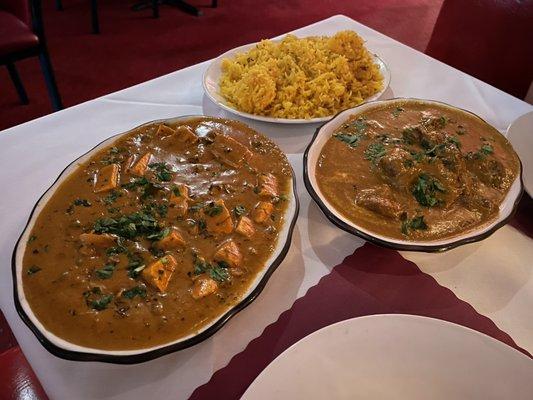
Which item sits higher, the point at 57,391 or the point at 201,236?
the point at 201,236

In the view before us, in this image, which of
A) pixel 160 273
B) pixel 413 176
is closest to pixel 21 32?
pixel 160 273

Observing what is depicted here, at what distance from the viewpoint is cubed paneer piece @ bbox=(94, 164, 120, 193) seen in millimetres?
1169

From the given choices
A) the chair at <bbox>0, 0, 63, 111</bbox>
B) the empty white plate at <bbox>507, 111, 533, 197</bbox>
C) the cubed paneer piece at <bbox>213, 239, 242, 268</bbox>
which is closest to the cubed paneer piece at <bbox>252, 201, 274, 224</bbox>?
the cubed paneer piece at <bbox>213, 239, 242, 268</bbox>

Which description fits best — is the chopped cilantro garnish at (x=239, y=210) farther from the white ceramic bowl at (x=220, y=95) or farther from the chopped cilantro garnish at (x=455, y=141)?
the chopped cilantro garnish at (x=455, y=141)

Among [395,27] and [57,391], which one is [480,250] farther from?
[395,27]

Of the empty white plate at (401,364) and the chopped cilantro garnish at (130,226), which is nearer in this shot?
the empty white plate at (401,364)

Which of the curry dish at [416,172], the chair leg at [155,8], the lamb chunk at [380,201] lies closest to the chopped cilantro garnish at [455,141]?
the curry dish at [416,172]

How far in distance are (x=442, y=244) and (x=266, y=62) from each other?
931mm

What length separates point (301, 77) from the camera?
1634mm

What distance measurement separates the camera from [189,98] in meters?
1.71

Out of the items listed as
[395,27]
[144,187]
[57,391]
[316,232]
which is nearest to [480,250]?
[316,232]

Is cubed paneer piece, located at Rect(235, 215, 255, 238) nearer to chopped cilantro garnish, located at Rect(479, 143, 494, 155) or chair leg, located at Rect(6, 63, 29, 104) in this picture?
chopped cilantro garnish, located at Rect(479, 143, 494, 155)

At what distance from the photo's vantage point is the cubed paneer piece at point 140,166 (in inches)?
48.0

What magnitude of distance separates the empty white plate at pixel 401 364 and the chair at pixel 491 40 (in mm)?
1700
